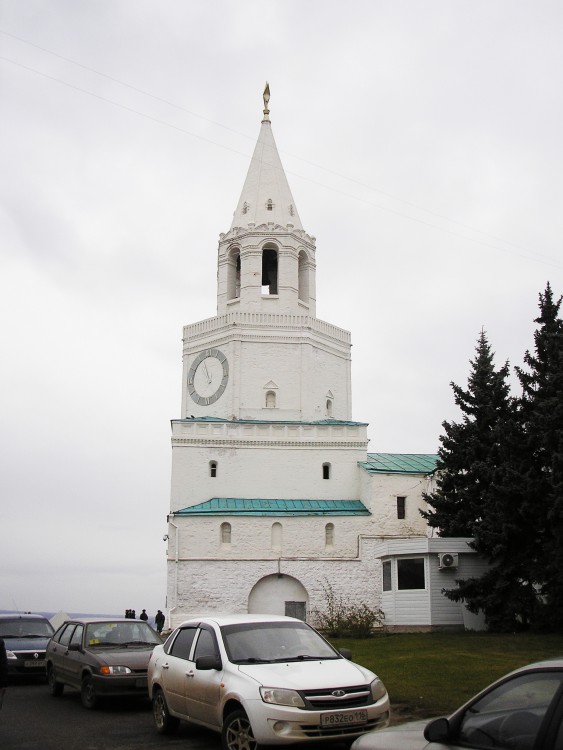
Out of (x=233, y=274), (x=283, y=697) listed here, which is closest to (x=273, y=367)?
(x=233, y=274)

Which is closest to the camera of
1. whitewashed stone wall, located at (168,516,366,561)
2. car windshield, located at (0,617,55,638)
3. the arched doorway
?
car windshield, located at (0,617,55,638)

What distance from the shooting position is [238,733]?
9.52 m

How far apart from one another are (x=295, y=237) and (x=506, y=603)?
2397 centimetres

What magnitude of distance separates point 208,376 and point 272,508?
8.22m

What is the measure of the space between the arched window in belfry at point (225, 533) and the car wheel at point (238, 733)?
95.4 ft

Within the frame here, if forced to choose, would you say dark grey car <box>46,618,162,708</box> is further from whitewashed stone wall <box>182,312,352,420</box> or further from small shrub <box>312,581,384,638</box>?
whitewashed stone wall <box>182,312,352,420</box>

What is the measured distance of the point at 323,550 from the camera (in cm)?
3869

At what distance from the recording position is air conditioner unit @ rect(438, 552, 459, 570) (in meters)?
30.0

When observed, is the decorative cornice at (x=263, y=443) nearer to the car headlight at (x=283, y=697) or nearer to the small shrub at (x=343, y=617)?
the small shrub at (x=343, y=617)

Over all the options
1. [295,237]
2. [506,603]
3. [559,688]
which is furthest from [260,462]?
[559,688]

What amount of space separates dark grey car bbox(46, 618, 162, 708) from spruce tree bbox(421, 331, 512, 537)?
17824 mm

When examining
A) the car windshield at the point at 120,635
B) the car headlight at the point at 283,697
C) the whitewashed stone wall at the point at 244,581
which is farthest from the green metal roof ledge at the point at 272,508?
the car headlight at the point at 283,697

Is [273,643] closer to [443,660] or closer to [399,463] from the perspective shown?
[443,660]

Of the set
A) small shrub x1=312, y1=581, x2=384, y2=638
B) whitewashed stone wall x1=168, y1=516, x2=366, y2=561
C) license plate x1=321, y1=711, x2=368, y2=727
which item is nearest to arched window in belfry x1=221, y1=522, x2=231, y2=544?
whitewashed stone wall x1=168, y1=516, x2=366, y2=561
